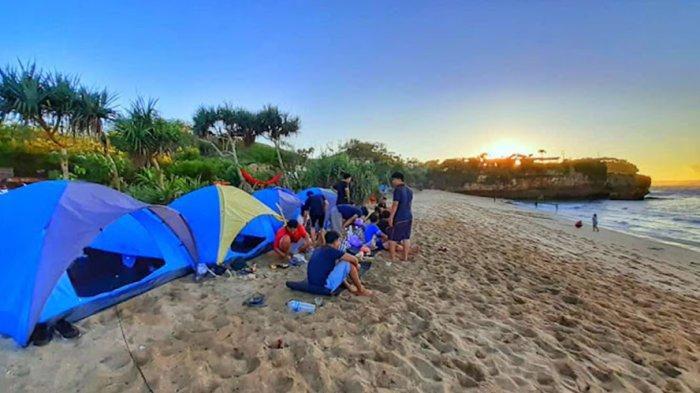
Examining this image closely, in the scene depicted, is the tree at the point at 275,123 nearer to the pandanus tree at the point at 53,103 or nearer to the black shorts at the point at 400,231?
the pandanus tree at the point at 53,103

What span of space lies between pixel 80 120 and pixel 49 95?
933 mm

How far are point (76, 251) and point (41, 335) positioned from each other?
0.84m

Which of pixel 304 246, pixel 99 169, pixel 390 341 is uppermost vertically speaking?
pixel 99 169

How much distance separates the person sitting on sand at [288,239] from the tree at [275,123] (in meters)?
12.7

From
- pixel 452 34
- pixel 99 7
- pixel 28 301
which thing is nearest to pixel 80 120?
pixel 99 7

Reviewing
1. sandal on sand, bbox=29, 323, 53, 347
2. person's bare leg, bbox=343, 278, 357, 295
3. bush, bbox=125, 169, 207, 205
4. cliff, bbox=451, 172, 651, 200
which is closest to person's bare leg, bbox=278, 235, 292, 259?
person's bare leg, bbox=343, 278, 357, 295

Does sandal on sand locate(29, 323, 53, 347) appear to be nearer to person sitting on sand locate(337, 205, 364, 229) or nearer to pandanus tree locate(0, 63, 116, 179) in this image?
person sitting on sand locate(337, 205, 364, 229)

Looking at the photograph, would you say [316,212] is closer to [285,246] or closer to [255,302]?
[285,246]

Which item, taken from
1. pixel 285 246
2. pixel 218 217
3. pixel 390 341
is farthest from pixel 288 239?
pixel 390 341

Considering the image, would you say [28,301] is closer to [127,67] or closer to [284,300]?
[284,300]

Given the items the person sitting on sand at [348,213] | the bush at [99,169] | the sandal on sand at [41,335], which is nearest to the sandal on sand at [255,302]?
the sandal on sand at [41,335]

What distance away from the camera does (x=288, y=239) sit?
6.43 m

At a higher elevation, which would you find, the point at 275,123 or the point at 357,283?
the point at 275,123

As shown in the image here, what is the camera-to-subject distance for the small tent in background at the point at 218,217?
5.45m
